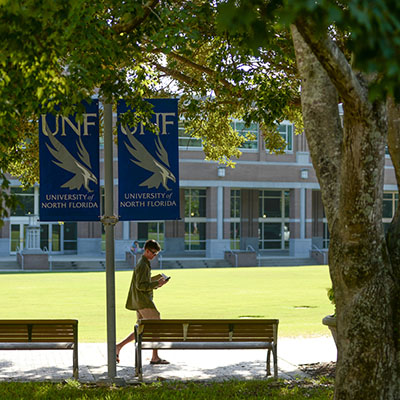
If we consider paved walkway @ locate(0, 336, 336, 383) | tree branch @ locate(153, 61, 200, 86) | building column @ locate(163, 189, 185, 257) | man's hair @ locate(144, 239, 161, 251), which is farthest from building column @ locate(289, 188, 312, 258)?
man's hair @ locate(144, 239, 161, 251)

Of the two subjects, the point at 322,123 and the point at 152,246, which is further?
the point at 152,246

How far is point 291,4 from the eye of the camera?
9.11 ft

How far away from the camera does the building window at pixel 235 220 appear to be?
5728 centimetres

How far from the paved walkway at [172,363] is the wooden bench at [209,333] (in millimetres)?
511

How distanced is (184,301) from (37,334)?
39.4ft

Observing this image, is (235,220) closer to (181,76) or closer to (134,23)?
(181,76)

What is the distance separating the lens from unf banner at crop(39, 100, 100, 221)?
8977 millimetres

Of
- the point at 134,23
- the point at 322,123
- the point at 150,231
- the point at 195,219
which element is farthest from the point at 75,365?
the point at 195,219

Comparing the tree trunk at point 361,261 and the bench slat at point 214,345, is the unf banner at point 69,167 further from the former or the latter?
the tree trunk at point 361,261

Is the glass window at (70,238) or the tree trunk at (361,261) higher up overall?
the tree trunk at (361,261)

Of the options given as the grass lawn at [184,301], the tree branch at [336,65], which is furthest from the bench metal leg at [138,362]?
the tree branch at [336,65]

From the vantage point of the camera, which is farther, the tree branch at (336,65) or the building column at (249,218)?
the building column at (249,218)

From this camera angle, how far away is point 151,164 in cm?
896

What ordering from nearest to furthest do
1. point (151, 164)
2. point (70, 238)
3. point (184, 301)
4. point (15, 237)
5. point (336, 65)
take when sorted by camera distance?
point (336, 65) < point (151, 164) < point (184, 301) < point (15, 237) < point (70, 238)
